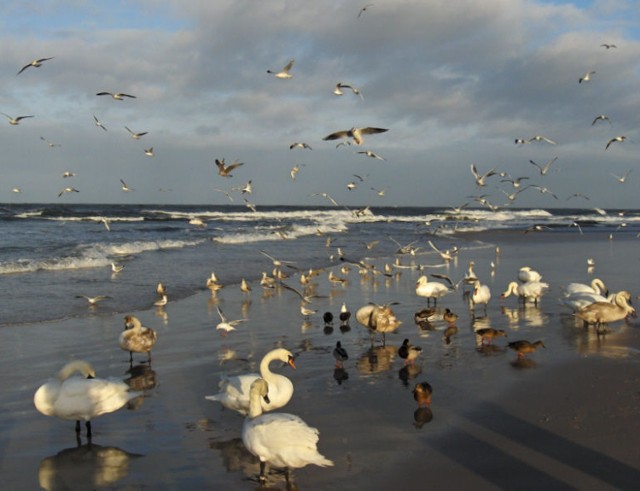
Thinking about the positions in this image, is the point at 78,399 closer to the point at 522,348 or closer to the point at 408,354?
the point at 408,354

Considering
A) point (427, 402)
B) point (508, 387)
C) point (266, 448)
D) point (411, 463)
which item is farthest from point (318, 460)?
point (508, 387)

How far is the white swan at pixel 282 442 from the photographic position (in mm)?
5613

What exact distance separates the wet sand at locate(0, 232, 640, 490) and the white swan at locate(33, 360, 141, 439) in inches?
10.0

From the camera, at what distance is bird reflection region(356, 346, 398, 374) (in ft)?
31.8

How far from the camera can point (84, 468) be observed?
20.3 ft

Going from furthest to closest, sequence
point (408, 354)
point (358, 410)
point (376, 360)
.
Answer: point (376, 360), point (408, 354), point (358, 410)

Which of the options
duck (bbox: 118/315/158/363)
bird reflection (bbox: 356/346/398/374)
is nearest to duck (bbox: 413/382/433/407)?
bird reflection (bbox: 356/346/398/374)

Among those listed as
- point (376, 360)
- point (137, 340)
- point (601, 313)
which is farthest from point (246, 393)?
point (601, 313)

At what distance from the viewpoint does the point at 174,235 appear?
41.5 meters

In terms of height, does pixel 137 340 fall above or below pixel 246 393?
above

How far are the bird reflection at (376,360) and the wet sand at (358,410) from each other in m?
0.03

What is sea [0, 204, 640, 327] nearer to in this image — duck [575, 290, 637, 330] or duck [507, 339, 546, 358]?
duck [507, 339, 546, 358]

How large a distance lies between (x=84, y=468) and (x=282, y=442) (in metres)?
1.93

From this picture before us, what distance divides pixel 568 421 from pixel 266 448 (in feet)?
11.0
